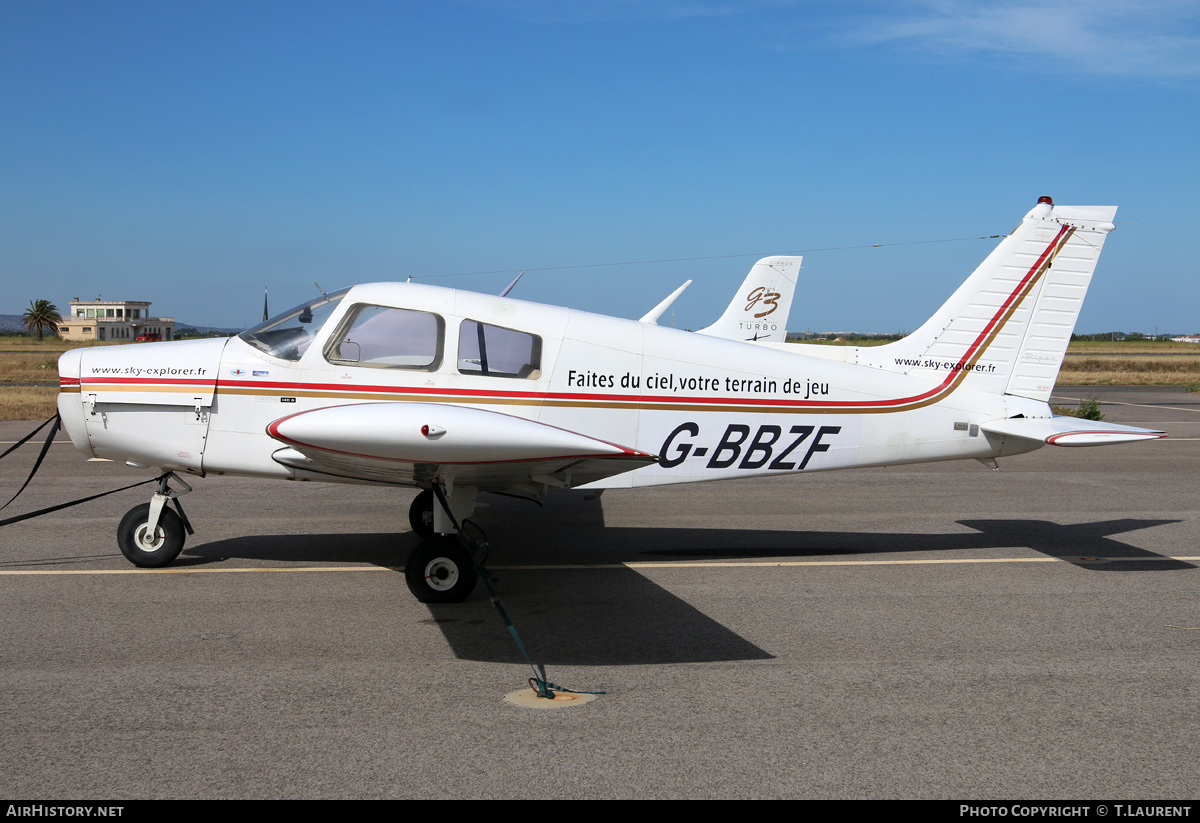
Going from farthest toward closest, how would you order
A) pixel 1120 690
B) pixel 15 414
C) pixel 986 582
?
pixel 15 414
pixel 986 582
pixel 1120 690

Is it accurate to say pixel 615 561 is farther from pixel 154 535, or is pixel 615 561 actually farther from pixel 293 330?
pixel 154 535

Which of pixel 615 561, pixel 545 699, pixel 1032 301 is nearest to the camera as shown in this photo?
pixel 545 699

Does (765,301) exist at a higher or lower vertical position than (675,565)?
higher

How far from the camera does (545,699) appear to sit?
4645 millimetres

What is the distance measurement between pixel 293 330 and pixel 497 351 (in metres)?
1.55

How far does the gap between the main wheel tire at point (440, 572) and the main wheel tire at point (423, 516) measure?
180 cm

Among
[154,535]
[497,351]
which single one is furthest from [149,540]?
[497,351]

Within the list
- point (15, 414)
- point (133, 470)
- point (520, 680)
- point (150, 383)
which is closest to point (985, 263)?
point (520, 680)

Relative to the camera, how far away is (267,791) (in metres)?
3.62

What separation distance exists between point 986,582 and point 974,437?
131 cm

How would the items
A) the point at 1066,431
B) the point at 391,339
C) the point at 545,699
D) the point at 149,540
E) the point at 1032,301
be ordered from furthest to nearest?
1. the point at 1032,301
2. the point at 1066,431
3. the point at 149,540
4. the point at 391,339
5. the point at 545,699

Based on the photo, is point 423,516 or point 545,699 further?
point 423,516

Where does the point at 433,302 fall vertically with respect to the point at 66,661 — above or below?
above
